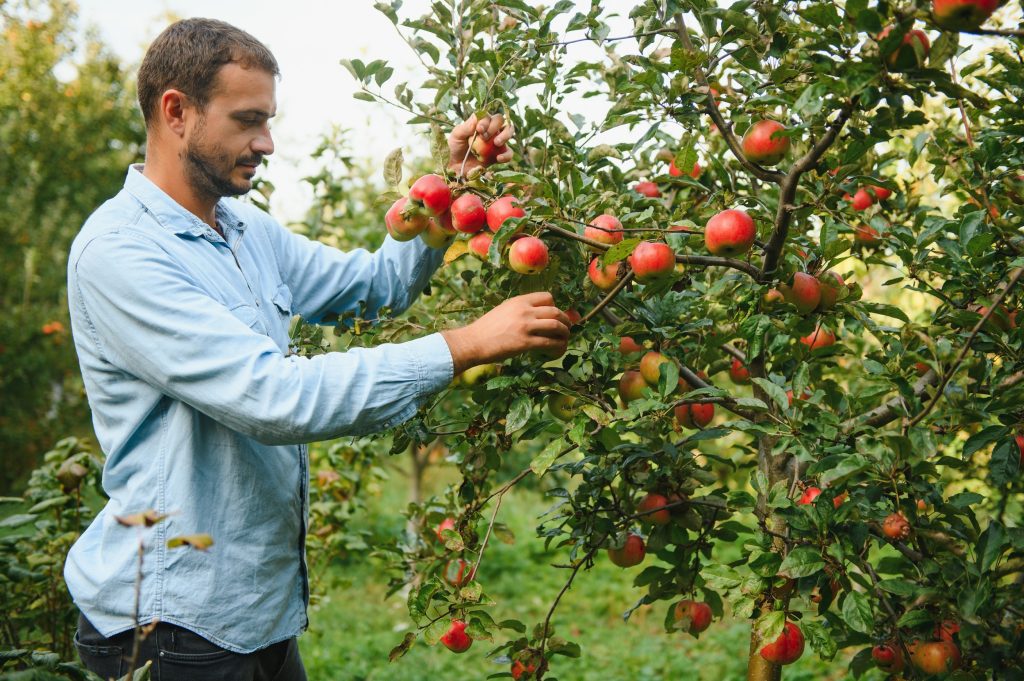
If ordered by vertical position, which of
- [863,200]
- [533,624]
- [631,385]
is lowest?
[533,624]

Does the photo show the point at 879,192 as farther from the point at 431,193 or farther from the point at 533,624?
the point at 533,624

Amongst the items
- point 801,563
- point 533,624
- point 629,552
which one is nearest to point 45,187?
point 533,624

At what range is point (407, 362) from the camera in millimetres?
1547

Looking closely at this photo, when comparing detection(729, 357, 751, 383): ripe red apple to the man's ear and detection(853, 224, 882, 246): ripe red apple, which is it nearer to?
detection(853, 224, 882, 246): ripe red apple

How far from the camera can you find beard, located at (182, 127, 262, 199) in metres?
1.82

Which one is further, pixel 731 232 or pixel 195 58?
pixel 195 58

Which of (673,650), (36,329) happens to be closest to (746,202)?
(673,650)

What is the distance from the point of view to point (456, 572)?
2.00 m

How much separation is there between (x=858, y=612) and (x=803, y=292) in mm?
623

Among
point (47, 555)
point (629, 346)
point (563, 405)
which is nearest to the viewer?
point (563, 405)

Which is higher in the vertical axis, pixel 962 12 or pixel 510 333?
pixel 962 12

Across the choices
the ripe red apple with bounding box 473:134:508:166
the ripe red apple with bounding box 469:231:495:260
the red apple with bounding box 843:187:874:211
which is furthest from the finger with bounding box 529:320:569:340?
the red apple with bounding box 843:187:874:211

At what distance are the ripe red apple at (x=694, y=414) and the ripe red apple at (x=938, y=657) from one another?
2.14ft

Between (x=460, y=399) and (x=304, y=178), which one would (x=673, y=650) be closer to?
(x=460, y=399)
